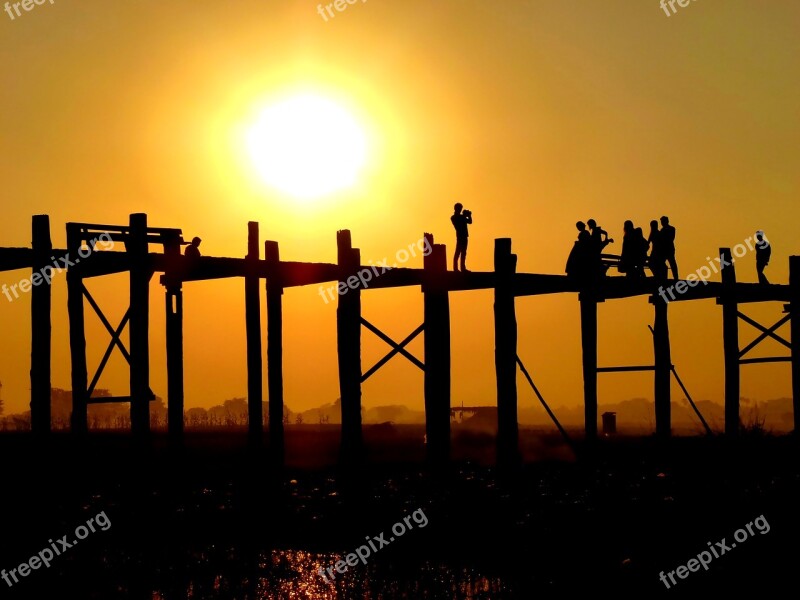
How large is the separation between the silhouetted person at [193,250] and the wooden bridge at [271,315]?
0.08m

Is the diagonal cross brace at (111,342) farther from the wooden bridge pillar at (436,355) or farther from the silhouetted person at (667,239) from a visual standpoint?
the silhouetted person at (667,239)

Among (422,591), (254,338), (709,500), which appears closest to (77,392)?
(254,338)

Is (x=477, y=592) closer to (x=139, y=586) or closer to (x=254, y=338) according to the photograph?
(x=139, y=586)

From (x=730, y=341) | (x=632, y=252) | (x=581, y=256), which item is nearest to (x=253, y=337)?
(x=581, y=256)

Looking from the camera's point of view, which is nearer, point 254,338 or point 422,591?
point 422,591

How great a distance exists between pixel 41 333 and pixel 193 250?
2618 millimetres

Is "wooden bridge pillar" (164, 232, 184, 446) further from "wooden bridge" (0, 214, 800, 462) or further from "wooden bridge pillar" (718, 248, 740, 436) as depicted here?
"wooden bridge pillar" (718, 248, 740, 436)

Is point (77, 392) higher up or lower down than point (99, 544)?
higher up

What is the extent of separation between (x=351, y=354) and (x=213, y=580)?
16.2ft

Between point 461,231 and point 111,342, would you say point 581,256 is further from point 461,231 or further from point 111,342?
point 111,342

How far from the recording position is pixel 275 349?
19.0m

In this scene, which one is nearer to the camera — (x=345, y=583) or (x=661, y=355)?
(x=345, y=583)

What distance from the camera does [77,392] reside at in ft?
59.2

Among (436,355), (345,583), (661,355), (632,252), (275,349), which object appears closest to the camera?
(345,583)
